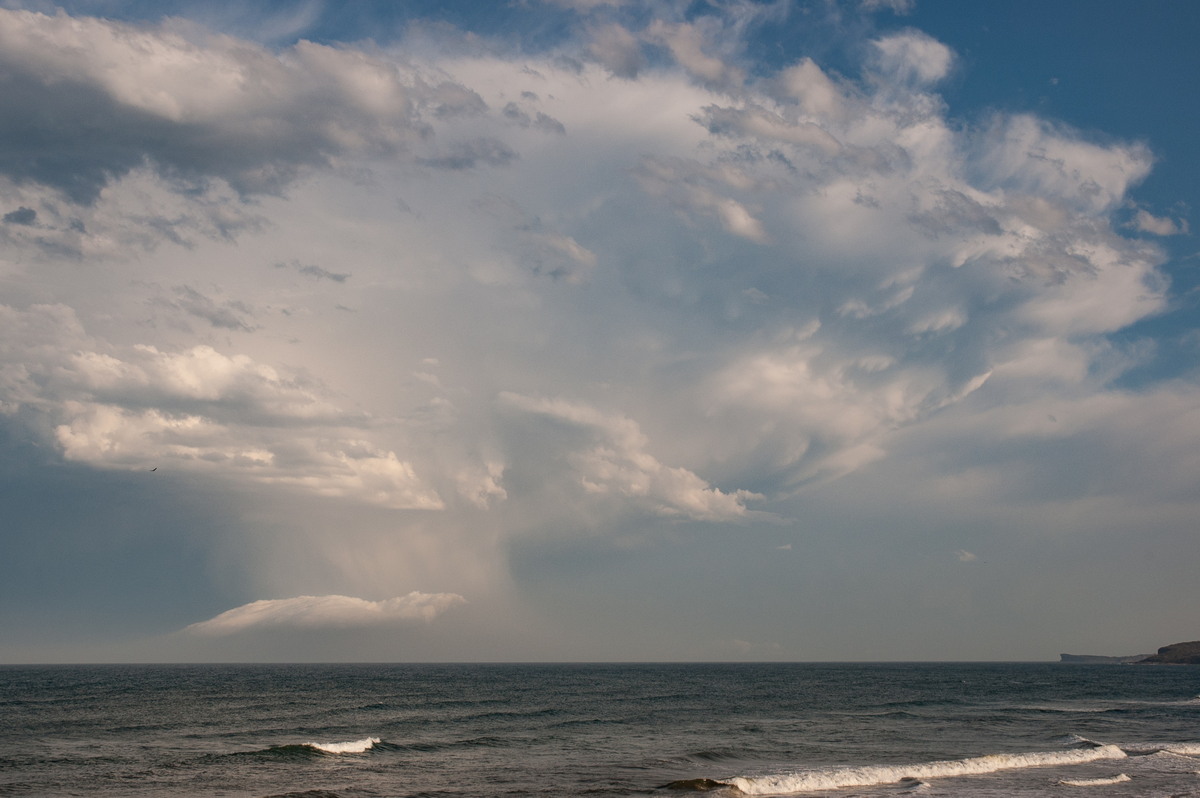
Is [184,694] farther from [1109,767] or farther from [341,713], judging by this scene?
[1109,767]

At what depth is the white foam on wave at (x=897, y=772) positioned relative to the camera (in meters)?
34.2

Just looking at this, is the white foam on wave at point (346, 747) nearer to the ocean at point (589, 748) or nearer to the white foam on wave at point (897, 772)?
the ocean at point (589, 748)

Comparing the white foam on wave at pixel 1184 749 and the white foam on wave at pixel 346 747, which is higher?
the white foam on wave at pixel 346 747

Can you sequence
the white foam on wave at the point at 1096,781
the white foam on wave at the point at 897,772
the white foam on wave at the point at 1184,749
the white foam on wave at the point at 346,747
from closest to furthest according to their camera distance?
the white foam on wave at the point at 897,772 → the white foam on wave at the point at 1096,781 → the white foam on wave at the point at 346,747 → the white foam on wave at the point at 1184,749

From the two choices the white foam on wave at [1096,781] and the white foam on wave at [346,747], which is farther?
the white foam on wave at [346,747]

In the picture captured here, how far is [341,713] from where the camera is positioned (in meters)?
68.6

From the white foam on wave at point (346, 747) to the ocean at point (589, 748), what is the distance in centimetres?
19

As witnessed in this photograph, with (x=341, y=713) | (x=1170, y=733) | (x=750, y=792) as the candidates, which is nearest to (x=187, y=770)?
(x=750, y=792)

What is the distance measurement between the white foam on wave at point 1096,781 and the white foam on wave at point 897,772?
3.69m

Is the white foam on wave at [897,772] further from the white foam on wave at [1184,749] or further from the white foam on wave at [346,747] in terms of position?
the white foam on wave at [346,747]

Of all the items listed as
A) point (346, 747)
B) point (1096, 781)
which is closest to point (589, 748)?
point (346, 747)

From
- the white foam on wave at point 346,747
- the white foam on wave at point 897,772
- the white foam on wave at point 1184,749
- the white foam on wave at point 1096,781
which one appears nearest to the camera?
the white foam on wave at point 897,772

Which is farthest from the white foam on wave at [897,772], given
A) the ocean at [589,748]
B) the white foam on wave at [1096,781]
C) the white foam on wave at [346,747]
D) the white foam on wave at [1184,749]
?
the white foam on wave at [346,747]

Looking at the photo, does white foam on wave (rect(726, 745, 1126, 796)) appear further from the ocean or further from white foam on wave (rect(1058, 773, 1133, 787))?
white foam on wave (rect(1058, 773, 1133, 787))
